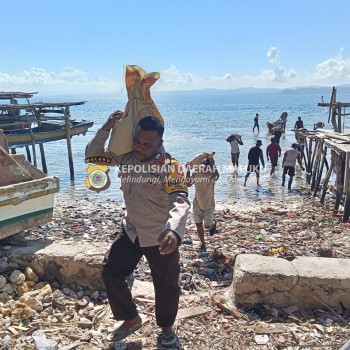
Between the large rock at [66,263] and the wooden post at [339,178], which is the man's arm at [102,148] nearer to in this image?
the large rock at [66,263]

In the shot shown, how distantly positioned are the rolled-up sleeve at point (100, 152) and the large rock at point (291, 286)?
1624 millimetres

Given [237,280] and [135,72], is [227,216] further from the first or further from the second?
[135,72]

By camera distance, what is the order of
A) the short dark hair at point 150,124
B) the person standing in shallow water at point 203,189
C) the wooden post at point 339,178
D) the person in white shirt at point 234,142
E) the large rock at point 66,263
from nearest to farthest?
1. the short dark hair at point 150,124
2. the large rock at point 66,263
3. the person standing in shallow water at point 203,189
4. the wooden post at point 339,178
5. the person in white shirt at point 234,142

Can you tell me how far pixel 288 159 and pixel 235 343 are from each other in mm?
10693

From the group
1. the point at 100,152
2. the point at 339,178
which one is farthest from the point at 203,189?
the point at 339,178

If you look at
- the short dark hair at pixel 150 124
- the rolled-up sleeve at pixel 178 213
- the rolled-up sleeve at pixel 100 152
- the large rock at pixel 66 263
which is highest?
the short dark hair at pixel 150 124

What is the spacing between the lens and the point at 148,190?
273 centimetres

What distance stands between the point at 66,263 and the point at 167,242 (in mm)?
1900

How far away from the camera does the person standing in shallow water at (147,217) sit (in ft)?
8.72

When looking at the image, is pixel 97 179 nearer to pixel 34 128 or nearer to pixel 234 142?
pixel 234 142

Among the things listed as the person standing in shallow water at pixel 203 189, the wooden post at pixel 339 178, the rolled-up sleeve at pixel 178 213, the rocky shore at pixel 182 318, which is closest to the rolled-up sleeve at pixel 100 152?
the rolled-up sleeve at pixel 178 213

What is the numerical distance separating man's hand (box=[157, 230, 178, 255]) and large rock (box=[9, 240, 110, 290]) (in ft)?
5.44

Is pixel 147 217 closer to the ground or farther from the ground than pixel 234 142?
farther from the ground

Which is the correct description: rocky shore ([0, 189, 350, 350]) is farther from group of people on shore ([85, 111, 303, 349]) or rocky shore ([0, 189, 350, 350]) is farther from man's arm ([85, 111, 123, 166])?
man's arm ([85, 111, 123, 166])
